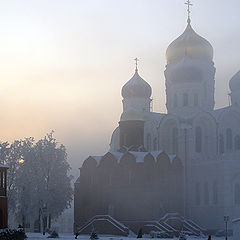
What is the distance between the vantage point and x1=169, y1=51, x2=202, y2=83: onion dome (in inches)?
2484

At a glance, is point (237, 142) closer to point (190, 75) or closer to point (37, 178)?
point (190, 75)

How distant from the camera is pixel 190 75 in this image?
63156mm

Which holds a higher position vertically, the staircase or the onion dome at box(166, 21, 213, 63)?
the onion dome at box(166, 21, 213, 63)

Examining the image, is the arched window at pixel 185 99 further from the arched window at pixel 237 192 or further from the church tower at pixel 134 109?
the arched window at pixel 237 192

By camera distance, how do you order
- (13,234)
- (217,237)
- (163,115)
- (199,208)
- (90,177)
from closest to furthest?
(13,234) < (217,237) < (199,208) < (90,177) < (163,115)

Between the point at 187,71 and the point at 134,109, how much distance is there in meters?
7.00

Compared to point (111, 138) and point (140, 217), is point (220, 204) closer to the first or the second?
point (140, 217)

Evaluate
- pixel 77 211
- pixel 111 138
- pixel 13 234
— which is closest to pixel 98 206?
pixel 77 211

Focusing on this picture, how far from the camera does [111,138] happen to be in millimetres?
75500

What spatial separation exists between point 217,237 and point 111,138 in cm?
2583

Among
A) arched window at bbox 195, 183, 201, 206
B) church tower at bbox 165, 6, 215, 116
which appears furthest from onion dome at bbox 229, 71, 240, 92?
arched window at bbox 195, 183, 201, 206

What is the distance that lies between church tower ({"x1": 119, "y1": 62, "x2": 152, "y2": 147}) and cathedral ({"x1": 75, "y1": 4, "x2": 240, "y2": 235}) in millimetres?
105

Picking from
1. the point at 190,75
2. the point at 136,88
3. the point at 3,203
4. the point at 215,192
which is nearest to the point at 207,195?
the point at 215,192

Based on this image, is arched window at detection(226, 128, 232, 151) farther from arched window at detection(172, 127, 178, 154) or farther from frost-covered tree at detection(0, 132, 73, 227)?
frost-covered tree at detection(0, 132, 73, 227)
